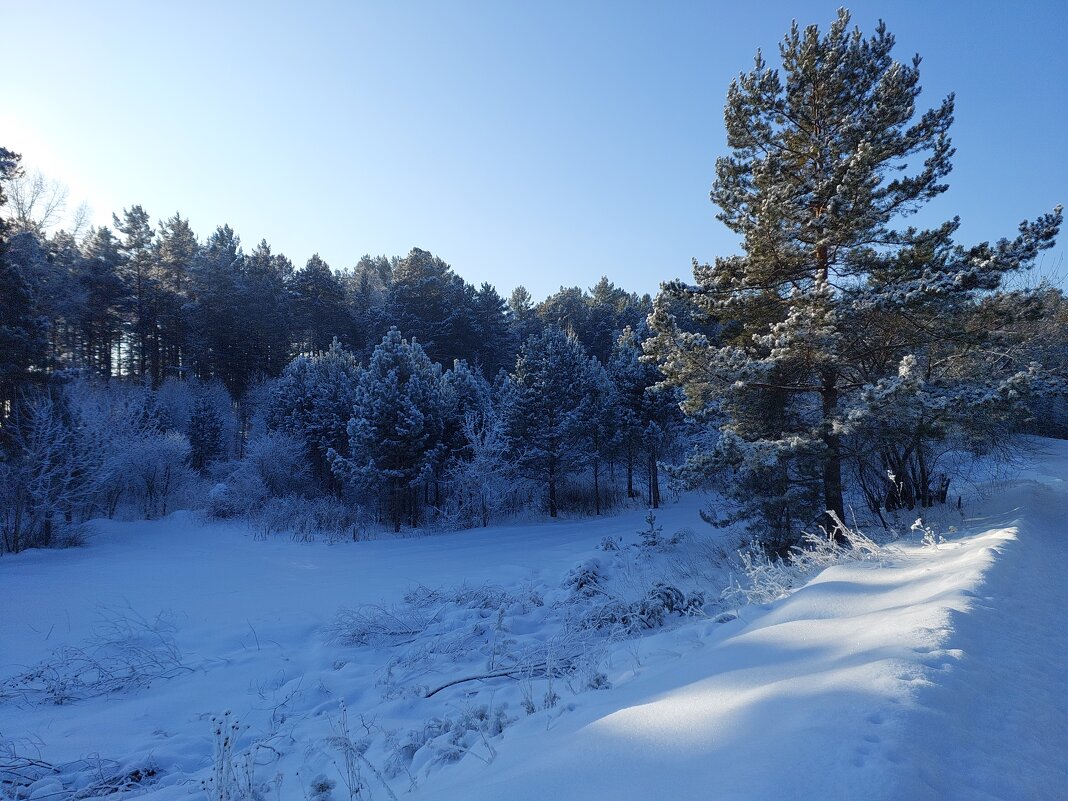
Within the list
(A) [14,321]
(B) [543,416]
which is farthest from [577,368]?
(A) [14,321]

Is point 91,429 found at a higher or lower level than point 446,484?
higher

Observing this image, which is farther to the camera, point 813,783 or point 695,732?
point 695,732

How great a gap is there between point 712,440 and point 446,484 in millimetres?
15045

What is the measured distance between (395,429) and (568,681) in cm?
2087

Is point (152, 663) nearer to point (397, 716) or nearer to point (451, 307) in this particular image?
point (397, 716)

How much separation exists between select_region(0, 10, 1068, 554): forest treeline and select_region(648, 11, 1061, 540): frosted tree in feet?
0.17

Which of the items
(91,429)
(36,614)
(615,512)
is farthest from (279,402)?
(36,614)

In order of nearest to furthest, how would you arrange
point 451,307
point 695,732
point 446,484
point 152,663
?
point 695,732 < point 152,663 < point 446,484 < point 451,307

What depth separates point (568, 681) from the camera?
194 inches

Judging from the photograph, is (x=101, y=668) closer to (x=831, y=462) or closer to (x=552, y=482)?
(x=831, y=462)

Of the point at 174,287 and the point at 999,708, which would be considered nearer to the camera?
the point at 999,708

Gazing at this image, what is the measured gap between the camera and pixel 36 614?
9.34m

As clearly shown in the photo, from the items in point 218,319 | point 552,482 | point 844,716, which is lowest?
point 552,482

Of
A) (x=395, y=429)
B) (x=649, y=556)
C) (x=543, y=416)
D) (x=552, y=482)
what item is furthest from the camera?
(x=552, y=482)
